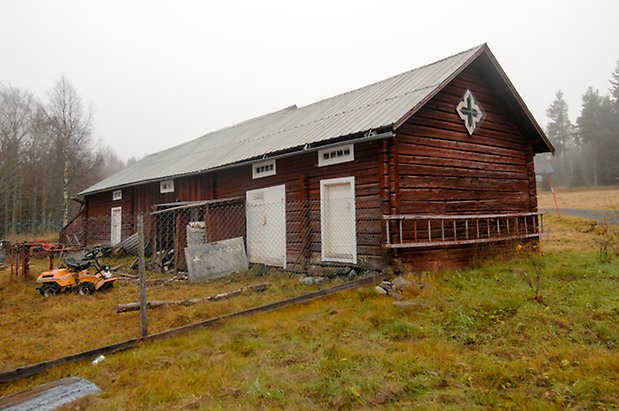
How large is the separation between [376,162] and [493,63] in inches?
192

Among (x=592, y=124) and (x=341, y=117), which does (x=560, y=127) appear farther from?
(x=341, y=117)

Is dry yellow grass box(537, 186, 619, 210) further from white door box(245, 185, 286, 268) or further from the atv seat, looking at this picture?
the atv seat

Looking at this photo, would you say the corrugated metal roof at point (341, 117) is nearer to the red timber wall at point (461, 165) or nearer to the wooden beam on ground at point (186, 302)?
the red timber wall at point (461, 165)

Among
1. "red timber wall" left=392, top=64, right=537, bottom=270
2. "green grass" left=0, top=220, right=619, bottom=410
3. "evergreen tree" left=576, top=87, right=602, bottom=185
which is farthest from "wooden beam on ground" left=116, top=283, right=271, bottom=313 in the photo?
"evergreen tree" left=576, top=87, right=602, bottom=185

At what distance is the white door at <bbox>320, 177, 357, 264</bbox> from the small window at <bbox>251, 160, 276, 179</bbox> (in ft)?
7.36

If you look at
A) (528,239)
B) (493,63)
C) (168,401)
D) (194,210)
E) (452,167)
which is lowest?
(168,401)

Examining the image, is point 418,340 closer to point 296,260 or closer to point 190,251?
point 296,260

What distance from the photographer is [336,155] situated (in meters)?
9.99

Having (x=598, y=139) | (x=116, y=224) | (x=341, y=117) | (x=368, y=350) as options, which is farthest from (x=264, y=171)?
(x=598, y=139)

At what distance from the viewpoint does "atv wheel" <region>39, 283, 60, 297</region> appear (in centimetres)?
879

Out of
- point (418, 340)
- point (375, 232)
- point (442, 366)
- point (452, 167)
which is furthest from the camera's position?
point (452, 167)

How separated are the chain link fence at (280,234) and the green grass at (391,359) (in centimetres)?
262

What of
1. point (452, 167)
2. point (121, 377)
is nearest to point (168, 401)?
point (121, 377)

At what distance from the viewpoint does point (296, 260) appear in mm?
10875
